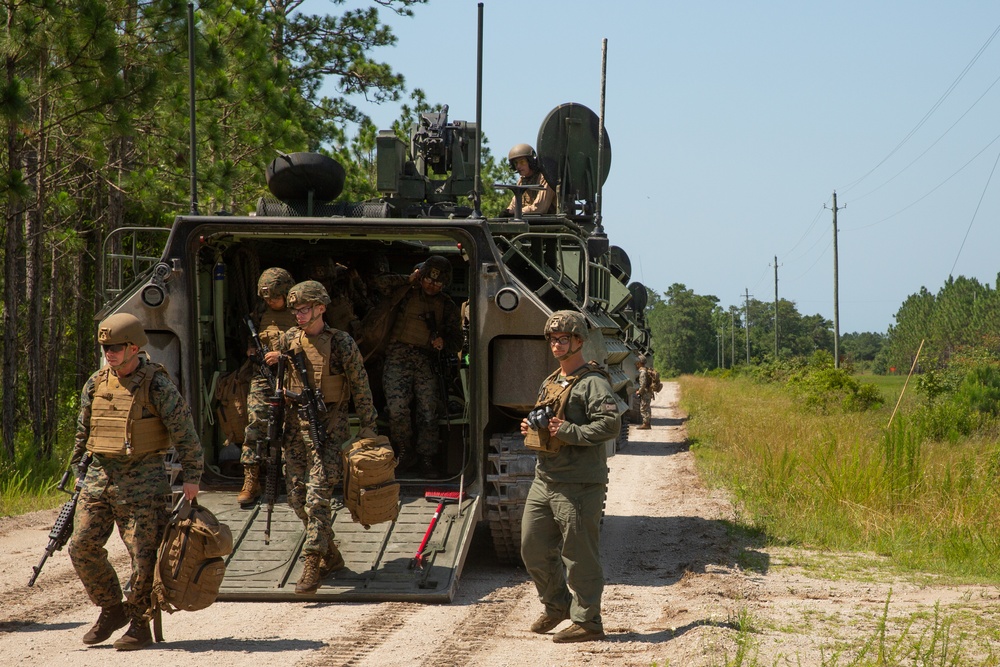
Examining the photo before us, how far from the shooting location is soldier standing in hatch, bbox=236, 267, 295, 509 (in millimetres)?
7566

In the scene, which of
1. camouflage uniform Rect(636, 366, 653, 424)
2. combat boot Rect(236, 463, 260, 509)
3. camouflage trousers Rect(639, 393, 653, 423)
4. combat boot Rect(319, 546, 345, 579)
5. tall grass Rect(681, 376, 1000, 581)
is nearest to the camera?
combat boot Rect(319, 546, 345, 579)

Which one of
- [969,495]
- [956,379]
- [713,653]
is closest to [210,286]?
[713,653]

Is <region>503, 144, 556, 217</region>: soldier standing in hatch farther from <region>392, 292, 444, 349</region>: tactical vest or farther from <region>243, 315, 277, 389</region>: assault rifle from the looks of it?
<region>243, 315, 277, 389</region>: assault rifle

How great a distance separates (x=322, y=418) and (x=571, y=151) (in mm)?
5859

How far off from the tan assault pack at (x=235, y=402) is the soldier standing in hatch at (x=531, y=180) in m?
4.15

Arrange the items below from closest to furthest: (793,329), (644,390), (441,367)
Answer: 1. (441,367)
2. (644,390)
3. (793,329)

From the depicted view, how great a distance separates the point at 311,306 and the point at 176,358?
1.37 metres

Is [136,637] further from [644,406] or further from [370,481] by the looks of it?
[644,406]

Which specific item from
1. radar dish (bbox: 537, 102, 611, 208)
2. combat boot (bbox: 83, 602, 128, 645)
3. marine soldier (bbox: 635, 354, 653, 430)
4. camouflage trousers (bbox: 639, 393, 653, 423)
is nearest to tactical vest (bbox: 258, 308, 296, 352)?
combat boot (bbox: 83, 602, 128, 645)

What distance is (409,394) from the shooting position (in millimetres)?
8625

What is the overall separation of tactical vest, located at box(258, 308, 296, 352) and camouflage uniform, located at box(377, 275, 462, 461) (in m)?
0.89

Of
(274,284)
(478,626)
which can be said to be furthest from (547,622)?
(274,284)

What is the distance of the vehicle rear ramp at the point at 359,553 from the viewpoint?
6844 mm

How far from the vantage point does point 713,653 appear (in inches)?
209
